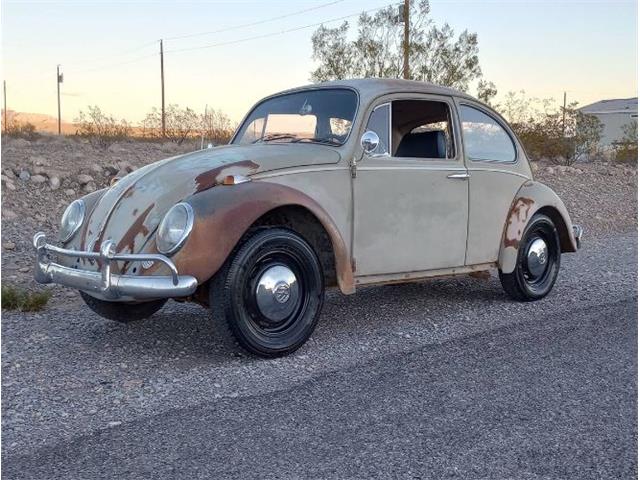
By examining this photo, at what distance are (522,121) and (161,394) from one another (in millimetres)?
22046

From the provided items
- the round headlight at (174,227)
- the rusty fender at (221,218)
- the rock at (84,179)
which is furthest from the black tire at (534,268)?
the rock at (84,179)

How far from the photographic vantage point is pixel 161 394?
4121 mm

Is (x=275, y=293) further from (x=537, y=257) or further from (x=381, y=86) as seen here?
(x=537, y=257)

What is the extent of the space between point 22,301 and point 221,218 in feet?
8.93

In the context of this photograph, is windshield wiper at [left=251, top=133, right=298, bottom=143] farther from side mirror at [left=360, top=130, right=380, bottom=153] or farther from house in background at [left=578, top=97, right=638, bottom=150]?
house in background at [left=578, top=97, right=638, bottom=150]

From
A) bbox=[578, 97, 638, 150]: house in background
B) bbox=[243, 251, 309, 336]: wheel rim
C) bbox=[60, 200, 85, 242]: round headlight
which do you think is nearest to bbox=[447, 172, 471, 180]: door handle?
bbox=[243, 251, 309, 336]: wheel rim

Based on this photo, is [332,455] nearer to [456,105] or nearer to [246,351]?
[246,351]

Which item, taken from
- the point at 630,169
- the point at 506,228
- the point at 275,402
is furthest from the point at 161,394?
the point at 630,169

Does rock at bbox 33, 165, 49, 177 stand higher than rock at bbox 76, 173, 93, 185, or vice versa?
rock at bbox 33, 165, 49, 177

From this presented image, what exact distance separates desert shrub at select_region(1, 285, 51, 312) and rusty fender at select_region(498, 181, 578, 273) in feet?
13.0

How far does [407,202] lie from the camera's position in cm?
557

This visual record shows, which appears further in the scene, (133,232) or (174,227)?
(133,232)

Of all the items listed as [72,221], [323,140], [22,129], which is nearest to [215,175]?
[323,140]

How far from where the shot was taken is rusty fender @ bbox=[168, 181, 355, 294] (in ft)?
Answer: 14.4
